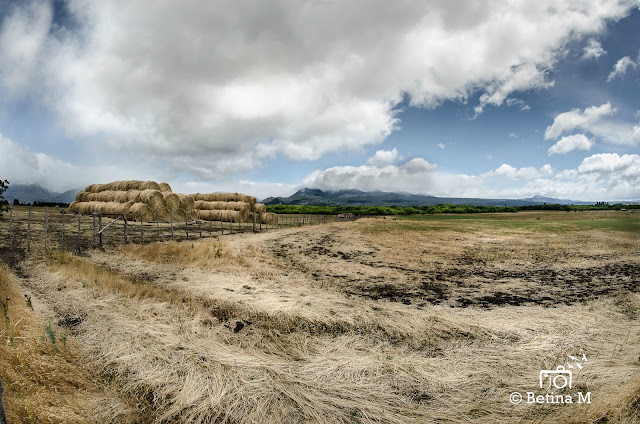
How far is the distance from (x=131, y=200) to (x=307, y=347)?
103ft

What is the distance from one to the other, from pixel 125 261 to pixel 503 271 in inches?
616

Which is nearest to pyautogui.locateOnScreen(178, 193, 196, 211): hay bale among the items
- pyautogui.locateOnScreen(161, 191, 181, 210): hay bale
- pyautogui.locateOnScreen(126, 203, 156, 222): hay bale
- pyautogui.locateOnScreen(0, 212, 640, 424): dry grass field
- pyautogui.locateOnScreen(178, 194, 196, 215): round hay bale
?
pyautogui.locateOnScreen(178, 194, 196, 215): round hay bale

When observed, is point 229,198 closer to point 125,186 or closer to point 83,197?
point 125,186

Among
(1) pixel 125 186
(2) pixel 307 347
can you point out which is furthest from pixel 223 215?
(2) pixel 307 347

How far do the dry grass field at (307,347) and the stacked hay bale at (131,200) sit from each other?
2005 cm

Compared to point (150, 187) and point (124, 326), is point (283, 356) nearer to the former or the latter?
point (124, 326)

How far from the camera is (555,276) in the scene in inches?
434

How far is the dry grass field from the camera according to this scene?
11.4ft

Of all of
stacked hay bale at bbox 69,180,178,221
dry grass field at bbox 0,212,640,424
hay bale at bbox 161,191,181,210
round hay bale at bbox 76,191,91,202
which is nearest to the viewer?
dry grass field at bbox 0,212,640,424

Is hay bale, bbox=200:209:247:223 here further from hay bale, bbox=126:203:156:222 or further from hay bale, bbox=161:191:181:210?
hay bale, bbox=126:203:156:222

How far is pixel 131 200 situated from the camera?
2958 cm

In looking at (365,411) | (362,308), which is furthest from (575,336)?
(365,411)

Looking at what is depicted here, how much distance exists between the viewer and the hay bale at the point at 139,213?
90.1 ft

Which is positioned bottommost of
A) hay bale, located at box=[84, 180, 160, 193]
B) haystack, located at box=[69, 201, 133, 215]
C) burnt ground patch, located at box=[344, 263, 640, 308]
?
burnt ground patch, located at box=[344, 263, 640, 308]
